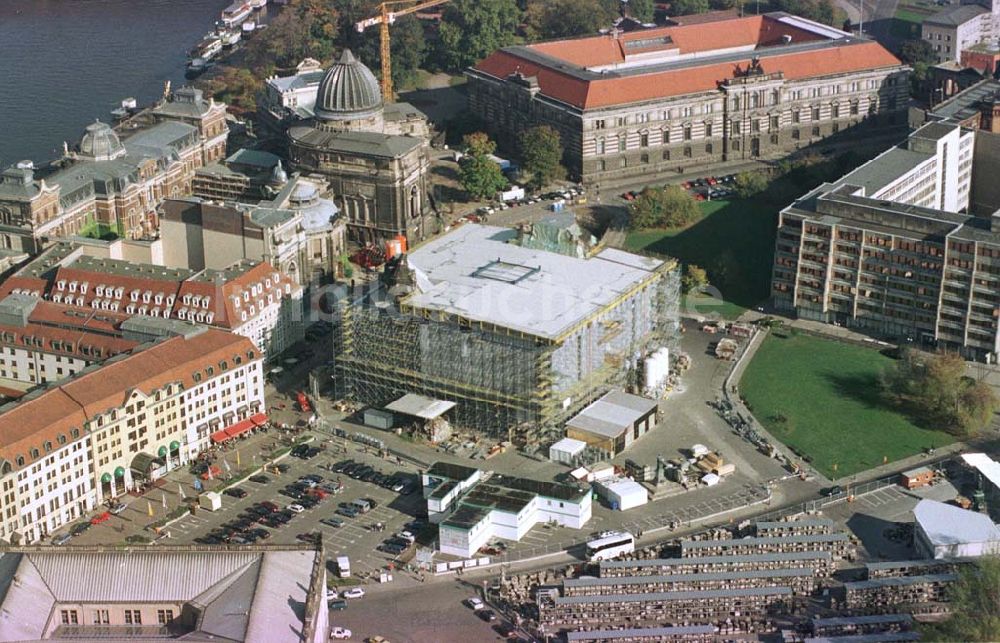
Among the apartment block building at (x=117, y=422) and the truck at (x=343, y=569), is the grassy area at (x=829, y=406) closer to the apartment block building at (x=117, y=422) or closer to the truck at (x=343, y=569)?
the truck at (x=343, y=569)

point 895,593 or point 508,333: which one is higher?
point 508,333

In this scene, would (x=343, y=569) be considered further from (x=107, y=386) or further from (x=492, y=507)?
(x=107, y=386)

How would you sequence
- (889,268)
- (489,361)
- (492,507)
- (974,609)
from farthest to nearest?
(889,268) → (489,361) → (492,507) → (974,609)

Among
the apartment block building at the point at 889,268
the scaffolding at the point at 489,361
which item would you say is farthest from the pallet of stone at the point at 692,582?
the apartment block building at the point at 889,268

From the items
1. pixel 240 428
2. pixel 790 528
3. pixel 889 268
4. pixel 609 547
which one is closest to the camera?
pixel 609 547

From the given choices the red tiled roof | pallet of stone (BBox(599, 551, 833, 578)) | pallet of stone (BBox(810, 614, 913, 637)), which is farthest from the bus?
the red tiled roof

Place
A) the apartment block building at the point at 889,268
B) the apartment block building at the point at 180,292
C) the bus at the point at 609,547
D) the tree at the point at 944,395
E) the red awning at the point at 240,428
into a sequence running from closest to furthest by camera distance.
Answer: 1. the bus at the point at 609,547
2. the red awning at the point at 240,428
3. the tree at the point at 944,395
4. the apartment block building at the point at 180,292
5. the apartment block building at the point at 889,268

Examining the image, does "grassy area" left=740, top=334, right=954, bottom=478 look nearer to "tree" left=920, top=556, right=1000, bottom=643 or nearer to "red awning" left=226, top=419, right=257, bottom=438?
"tree" left=920, top=556, right=1000, bottom=643

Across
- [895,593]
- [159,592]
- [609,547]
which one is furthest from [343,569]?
[895,593]
